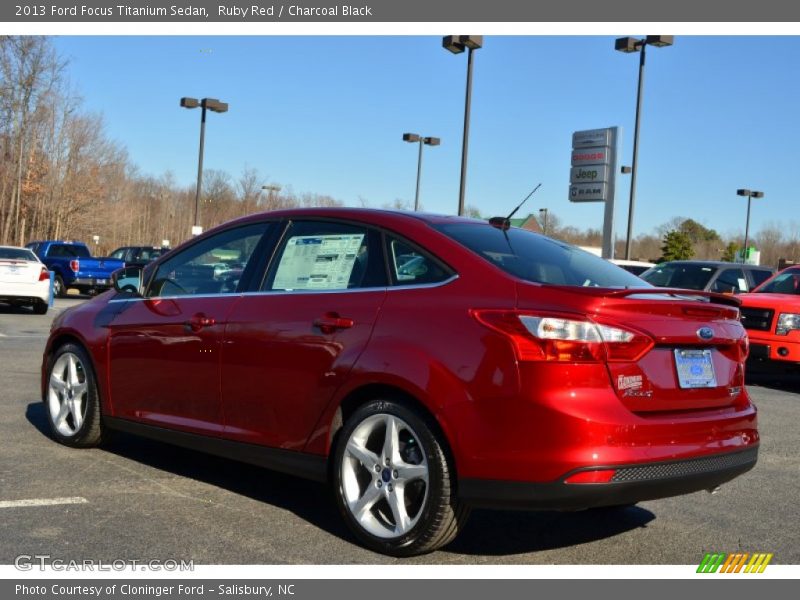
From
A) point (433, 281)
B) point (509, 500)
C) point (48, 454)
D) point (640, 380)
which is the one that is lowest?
point (48, 454)

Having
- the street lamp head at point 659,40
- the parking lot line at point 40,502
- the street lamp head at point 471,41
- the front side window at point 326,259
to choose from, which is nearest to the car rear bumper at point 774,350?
the front side window at point 326,259

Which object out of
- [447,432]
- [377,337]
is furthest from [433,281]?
[447,432]

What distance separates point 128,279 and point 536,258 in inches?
120

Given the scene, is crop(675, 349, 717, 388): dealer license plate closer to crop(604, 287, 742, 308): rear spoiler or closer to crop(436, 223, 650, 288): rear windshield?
crop(604, 287, 742, 308): rear spoiler

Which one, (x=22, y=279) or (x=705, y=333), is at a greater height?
(x=705, y=333)

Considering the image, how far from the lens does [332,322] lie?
14.7 feet

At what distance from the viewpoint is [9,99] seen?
150ft

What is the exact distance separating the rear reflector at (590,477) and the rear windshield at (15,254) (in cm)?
1742

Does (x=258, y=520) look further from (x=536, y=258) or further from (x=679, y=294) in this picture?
(x=679, y=294)

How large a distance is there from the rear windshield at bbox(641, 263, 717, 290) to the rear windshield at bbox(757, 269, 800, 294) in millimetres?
1768

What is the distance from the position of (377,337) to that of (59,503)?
6.69ft

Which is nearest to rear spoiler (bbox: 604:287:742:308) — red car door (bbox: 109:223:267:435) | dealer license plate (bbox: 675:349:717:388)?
dealer license plate (bbox: 675:349:717:388)

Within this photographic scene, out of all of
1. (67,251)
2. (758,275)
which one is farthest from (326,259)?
(67,251)
